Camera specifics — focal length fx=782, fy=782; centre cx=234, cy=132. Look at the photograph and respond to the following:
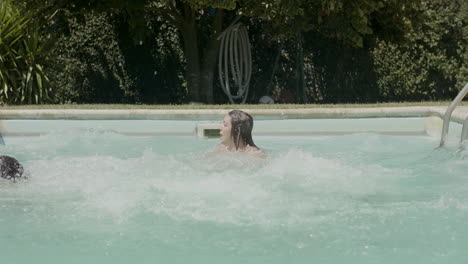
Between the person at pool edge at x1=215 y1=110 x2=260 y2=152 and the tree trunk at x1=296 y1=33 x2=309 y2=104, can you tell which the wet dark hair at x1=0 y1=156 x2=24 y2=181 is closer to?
the person at pool edge at x1=215 y1=110 x2=260 y2=152

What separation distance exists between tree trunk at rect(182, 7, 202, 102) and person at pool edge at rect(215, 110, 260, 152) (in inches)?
345

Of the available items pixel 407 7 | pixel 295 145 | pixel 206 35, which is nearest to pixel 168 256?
pixel 295 145

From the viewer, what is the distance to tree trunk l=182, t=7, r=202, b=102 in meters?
15.8

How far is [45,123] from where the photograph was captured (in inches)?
410

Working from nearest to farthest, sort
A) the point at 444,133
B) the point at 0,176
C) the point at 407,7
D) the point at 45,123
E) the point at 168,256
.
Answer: the point at 168,256, the point at 0,176, the point at 444,133, the point at 45,123, the point at 407,7

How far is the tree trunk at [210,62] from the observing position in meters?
15.9

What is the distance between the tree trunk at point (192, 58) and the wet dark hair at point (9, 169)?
9500 millimetres

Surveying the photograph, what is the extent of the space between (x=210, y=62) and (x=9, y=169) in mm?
9995

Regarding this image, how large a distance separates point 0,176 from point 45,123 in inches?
168

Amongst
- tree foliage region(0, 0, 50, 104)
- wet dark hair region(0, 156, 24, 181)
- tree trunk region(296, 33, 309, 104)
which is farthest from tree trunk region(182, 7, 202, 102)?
wet dark hair region(0, 156, 24, 181)

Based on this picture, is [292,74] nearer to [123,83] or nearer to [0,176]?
[123,83]

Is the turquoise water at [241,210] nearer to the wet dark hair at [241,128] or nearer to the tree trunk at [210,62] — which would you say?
the wet dark hair at [241,128]

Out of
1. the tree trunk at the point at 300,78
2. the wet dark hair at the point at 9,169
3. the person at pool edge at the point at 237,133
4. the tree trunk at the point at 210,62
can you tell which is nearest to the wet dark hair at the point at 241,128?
the person at pool edge at the point at 237,133

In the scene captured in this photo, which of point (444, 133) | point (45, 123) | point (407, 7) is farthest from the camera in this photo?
point (407, 7)
